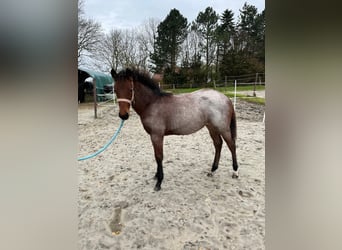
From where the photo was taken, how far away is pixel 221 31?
3.51 ft

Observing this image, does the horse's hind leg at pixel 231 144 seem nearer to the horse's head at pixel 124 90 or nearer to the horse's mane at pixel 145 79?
the horse's mane at pixel 145 79

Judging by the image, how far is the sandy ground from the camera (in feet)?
2.74

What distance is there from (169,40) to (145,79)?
0.25m

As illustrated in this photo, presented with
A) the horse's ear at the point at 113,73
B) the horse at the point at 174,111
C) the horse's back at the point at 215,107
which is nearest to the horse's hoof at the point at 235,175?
the horse at the point at 174,111

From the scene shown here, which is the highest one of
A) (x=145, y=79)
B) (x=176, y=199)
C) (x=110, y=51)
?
(x=110, y=51)

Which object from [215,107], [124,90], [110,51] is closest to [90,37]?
[110,51]

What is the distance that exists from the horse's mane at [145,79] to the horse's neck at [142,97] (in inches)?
0.7

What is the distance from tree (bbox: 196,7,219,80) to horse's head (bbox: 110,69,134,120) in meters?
0.43

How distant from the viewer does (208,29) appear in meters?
1.17

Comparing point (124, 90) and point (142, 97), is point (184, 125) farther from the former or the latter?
point (124, 90)
